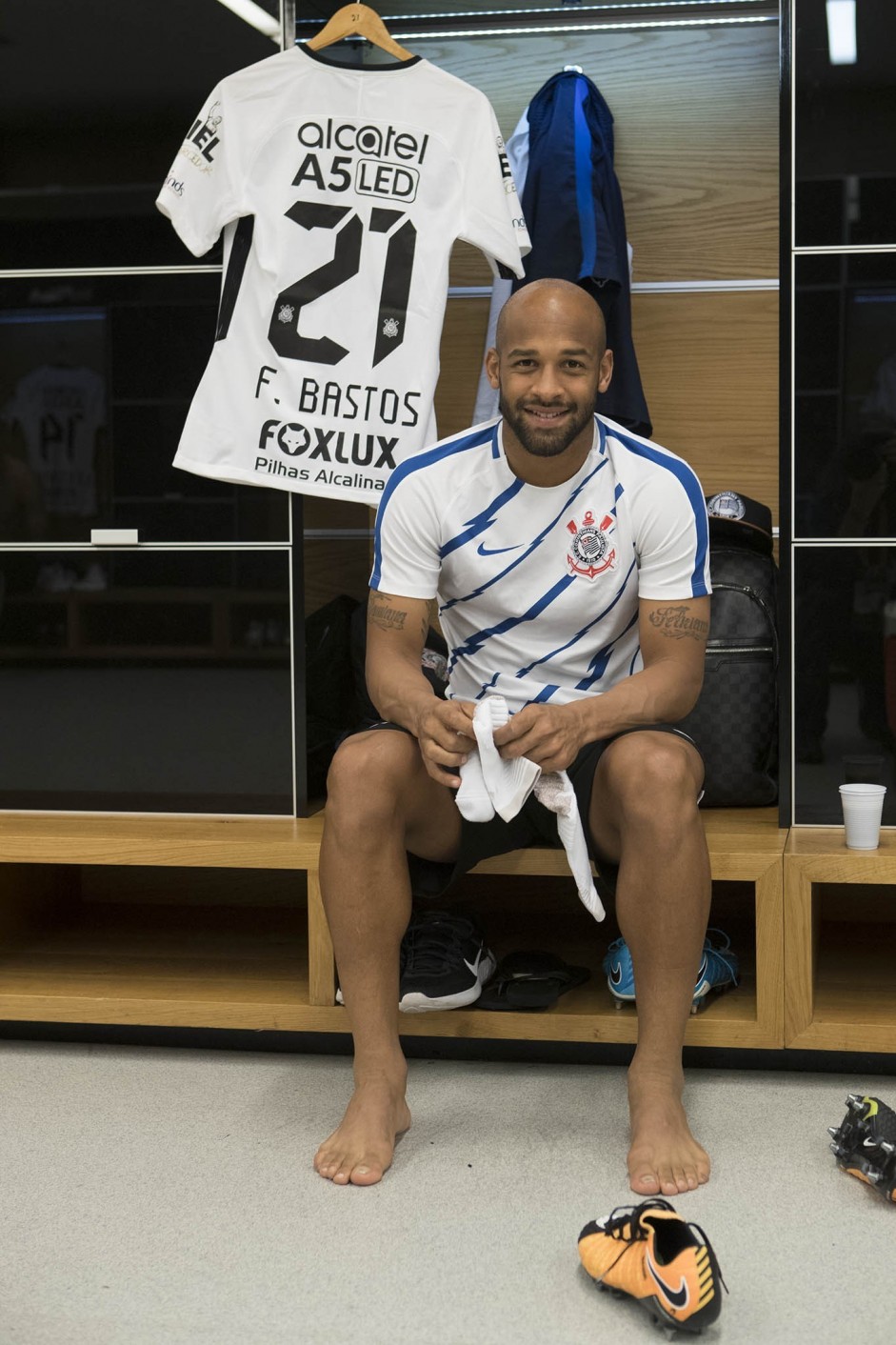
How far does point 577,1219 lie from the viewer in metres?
1.63

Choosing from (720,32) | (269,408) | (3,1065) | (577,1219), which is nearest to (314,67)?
(269,408)

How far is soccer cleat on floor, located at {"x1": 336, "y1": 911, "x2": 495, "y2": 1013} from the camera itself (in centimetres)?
211

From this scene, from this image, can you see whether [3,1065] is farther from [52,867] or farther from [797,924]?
[797,924]

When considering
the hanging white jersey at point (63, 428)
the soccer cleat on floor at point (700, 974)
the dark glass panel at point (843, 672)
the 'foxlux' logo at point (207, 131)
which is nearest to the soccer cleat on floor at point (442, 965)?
the soccer cleat on floor at point (700, 974)

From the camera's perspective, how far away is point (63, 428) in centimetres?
246

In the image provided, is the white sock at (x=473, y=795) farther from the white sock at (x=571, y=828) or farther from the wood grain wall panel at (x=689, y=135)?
the wood grain wall panel at (x=689, y=135)

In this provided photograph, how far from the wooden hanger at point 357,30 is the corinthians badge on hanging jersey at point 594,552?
1035 millimetres

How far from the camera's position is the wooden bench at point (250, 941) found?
2.10 m

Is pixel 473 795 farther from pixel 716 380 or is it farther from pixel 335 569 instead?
pixel 716 380

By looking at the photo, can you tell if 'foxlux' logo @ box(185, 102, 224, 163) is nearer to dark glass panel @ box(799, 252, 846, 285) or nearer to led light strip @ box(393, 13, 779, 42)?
led light strip @ box(393, 13, 779, 42)

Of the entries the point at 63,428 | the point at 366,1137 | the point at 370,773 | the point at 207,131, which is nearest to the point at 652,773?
the point at 370,773

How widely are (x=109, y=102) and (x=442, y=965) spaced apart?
5.29ft

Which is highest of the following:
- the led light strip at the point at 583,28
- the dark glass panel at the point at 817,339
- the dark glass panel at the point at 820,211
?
the led light strip at the point at 583,28

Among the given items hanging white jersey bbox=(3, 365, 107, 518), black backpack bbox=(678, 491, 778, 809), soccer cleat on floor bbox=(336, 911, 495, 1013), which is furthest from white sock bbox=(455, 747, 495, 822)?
hanging white jersey bbox=(3, 365, 107, 518)
